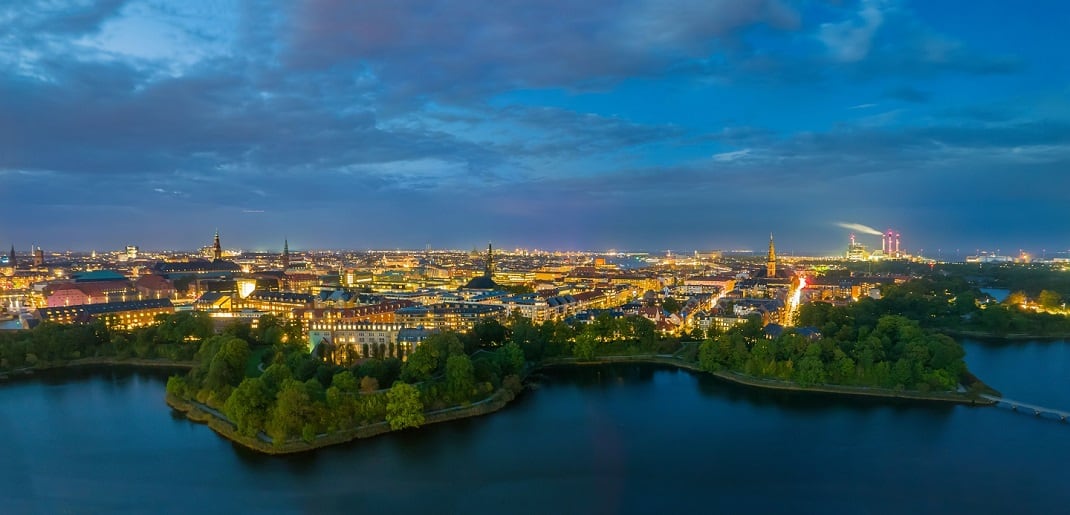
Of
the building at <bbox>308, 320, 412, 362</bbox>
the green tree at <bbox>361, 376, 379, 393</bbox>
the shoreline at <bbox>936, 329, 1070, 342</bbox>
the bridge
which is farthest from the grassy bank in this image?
the shoreline at <bbox>936, 329, 1070, 342</bbox>

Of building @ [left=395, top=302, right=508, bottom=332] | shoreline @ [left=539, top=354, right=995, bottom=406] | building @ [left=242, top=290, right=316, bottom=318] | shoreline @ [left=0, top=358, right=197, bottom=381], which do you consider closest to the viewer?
shoreline @ [left=539, top=354, right=995, bottom=406]

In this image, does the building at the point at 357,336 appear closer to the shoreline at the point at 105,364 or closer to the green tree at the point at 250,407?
the shoreline at the point at 105,364

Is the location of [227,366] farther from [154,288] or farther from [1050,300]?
[1050,300]

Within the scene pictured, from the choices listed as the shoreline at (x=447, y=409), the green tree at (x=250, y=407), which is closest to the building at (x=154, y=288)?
the shoreline at (x=447, y=409)

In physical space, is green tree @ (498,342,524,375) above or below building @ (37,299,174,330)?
below

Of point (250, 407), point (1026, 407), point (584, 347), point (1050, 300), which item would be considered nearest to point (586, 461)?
point (250, 407)

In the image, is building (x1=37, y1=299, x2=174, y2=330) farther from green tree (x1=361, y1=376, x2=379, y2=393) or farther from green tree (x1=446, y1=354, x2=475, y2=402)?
green tree (x1=446, y1=354, x2=475, y2=402)

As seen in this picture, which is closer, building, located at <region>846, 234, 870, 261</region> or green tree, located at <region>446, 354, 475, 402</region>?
green tree, located at <region>446, 354, 475, 402</region>
